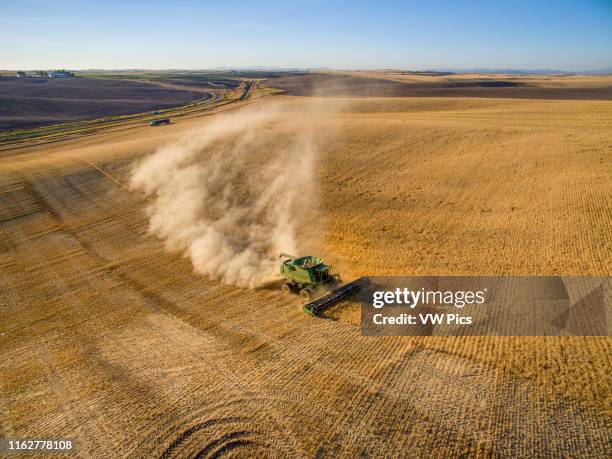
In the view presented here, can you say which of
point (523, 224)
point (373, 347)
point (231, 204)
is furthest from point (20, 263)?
point (523, 224)

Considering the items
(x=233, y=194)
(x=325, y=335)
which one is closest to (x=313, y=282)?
(x=325, y=335)

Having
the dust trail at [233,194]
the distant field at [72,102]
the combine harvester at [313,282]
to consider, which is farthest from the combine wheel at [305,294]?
the distant field at [72,102]

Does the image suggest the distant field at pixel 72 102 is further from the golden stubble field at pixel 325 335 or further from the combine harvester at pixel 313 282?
the combine harvester at pixel 313 282

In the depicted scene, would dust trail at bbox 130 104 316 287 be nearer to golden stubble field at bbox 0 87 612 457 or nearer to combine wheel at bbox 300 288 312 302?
golden stubble field at bbox 0 87 612 457

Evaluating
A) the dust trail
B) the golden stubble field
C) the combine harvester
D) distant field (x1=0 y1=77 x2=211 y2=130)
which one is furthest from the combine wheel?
distant field (x1=0 y1=77 x2=211 y2=130)

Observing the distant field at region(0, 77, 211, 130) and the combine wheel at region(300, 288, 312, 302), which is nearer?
the combine wheel at region(300, 288, 312, 302)

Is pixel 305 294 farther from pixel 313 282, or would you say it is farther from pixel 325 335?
pixel 325 335
